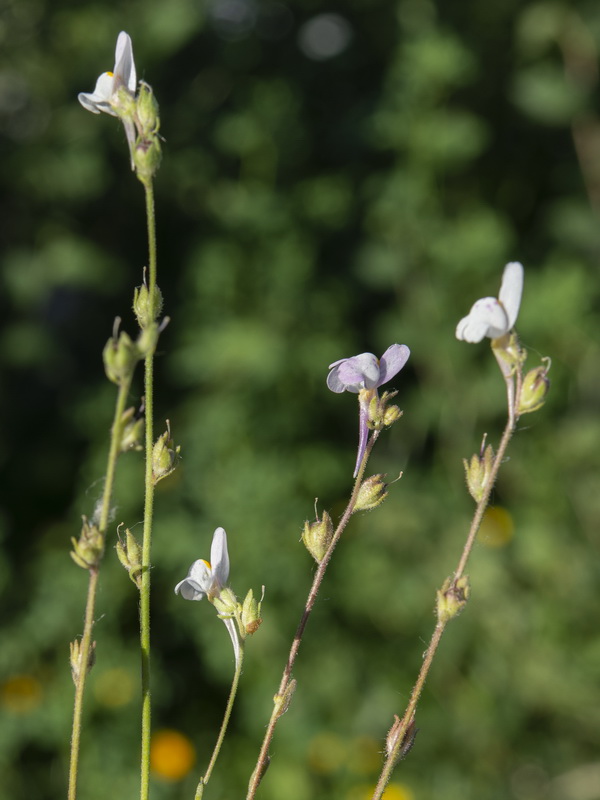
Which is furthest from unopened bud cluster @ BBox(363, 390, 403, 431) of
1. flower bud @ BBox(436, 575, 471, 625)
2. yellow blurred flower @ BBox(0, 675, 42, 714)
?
yellow blurred flower @ BBox(0, 675, 42, 714)

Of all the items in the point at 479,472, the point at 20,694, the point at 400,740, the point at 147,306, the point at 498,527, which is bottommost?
the point at 498,527

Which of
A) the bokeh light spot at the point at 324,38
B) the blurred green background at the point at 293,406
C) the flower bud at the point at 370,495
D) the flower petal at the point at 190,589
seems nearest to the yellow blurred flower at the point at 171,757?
the blurred green background at the point at 293,406

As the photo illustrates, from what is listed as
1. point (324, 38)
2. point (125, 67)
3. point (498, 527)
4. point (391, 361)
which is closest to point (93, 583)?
point (391, 361)

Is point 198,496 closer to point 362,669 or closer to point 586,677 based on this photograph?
point 362,669

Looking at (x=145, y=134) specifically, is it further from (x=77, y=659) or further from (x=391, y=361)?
(x=77, y=659)

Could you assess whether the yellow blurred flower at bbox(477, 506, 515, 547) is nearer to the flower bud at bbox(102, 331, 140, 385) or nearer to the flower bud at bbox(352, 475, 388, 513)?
the flower bud at bbox(352, 475, 388, 513)

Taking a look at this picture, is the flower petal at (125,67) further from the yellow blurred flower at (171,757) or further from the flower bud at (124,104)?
the yellow blurred flower at (171,757)
